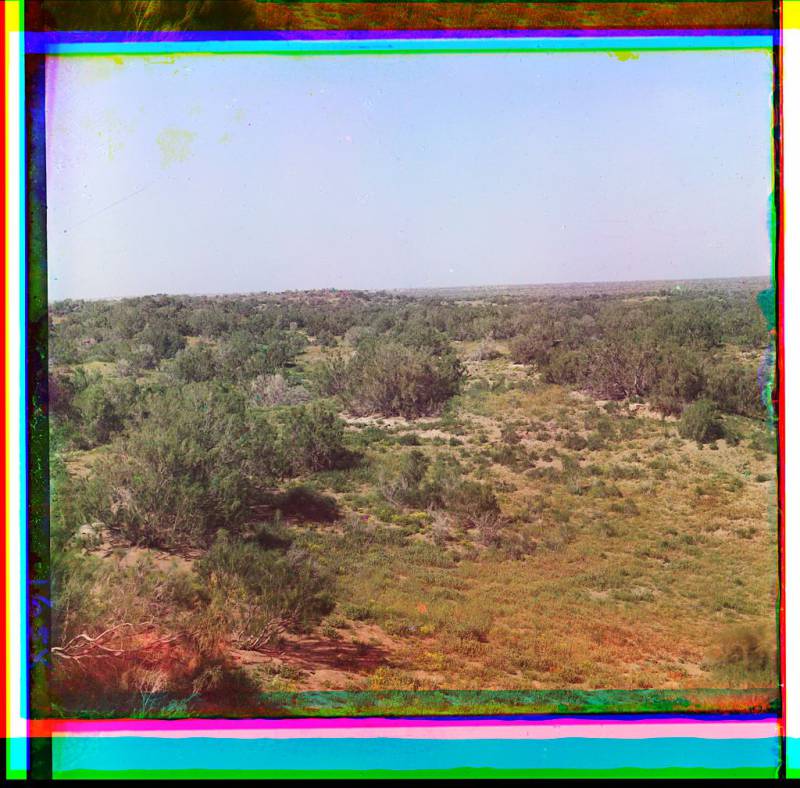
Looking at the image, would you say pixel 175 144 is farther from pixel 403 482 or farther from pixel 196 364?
pixel 403 482

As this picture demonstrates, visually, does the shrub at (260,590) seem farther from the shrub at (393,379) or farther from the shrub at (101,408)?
the shrub at (393,379)

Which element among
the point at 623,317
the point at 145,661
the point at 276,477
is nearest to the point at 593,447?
the point at 623,317

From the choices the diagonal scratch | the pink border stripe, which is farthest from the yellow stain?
the pink border stripe

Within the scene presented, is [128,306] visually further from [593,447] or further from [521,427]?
[593,447]

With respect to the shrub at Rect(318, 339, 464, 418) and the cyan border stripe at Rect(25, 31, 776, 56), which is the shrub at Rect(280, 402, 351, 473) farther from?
the cyan border stripe at Rect(25, 31, 776, 56)

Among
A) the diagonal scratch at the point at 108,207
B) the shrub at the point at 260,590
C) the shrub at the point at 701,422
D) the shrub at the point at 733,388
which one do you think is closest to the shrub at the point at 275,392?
the shrub at the point at 260,590
